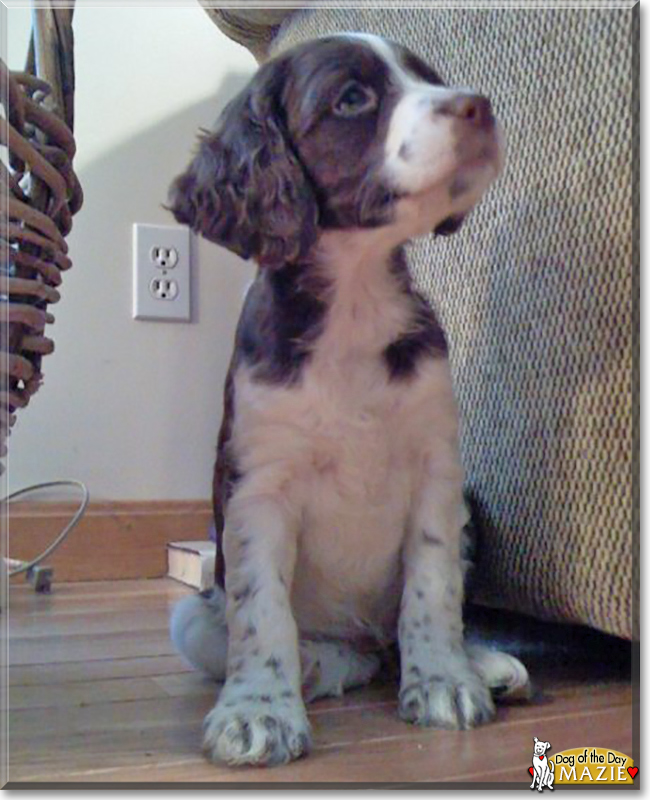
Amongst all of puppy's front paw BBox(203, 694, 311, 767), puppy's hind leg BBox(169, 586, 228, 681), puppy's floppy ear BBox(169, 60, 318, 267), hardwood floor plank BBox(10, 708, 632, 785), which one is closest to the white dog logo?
hardwood floor plank BBox(10, 708, 632, 785)

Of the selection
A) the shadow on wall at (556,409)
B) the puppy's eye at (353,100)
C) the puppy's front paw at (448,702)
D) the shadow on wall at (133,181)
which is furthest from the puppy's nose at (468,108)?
the shadow on wall at (133,181)

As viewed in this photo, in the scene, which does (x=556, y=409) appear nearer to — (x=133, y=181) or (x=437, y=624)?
(x=437, y=624)

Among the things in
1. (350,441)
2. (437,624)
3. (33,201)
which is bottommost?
(437,624)

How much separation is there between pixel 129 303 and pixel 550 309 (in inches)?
50.1

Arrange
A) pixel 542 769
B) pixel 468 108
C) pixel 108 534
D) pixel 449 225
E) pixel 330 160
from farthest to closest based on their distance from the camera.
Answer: pixel 108 534 < pixel 449 225 < pixel 330 160 < pixel 468 108 < pixel 542 769

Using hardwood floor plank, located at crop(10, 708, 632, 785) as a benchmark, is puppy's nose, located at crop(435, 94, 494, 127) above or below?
above

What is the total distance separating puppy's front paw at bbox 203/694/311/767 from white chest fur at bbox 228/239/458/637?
29cm

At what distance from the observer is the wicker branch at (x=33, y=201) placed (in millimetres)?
1096

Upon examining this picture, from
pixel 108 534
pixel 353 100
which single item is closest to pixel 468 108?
pixel 353 100

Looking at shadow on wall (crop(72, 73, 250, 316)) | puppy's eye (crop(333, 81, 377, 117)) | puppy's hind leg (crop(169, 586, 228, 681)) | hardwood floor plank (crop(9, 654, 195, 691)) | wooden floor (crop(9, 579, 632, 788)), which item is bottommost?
hardwood floor plank (crop(9, 654, 195, 691))

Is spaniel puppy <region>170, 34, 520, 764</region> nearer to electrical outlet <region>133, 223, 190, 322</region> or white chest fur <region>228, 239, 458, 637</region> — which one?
white chest fur <region>228, 239, 458, 637</region>

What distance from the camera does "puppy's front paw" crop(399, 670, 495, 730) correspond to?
1.16 metres

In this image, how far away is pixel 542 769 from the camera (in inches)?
38.5

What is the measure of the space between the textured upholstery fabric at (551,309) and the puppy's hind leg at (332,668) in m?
0.26
